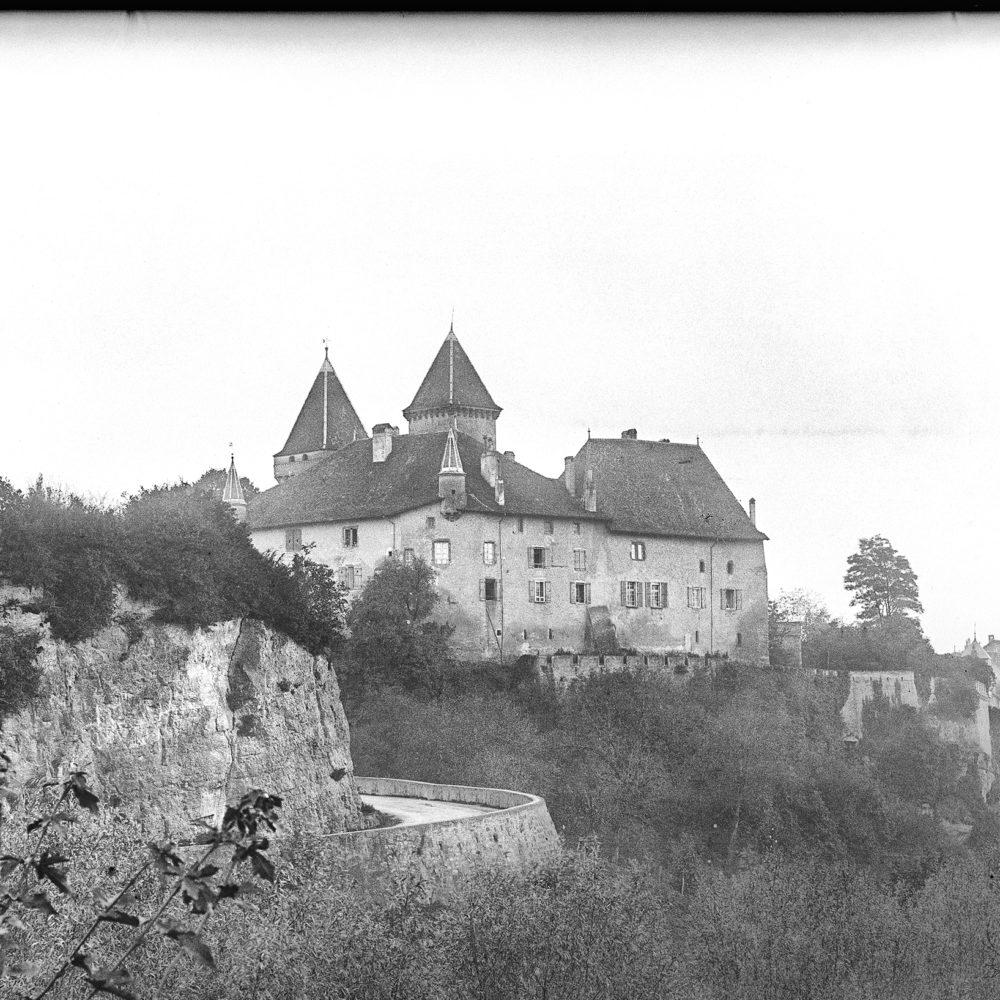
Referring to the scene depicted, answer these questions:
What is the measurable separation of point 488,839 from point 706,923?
4585 millimetres

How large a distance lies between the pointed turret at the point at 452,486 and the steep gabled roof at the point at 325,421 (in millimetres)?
9387

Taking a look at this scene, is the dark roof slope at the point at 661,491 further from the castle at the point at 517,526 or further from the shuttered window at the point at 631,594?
the shuttered window at the point at 631,594

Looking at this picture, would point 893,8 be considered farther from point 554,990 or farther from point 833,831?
point 833,831

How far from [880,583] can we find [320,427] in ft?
82.6

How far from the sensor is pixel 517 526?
50000 millimetres

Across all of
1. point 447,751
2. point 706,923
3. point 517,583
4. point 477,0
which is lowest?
point 706,923

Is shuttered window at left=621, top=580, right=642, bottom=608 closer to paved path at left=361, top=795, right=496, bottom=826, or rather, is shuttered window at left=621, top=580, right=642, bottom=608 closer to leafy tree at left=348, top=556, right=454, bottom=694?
leafy tree at left=348, top=556, right=454, bottom=694

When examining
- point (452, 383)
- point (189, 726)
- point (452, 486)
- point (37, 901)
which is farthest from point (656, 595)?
point (37, 901)

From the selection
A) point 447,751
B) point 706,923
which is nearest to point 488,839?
point 706,923

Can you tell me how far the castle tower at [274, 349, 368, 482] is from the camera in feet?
188

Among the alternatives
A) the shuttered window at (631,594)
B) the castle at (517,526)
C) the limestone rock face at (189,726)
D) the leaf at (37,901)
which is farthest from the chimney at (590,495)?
the leaf at (37,901)

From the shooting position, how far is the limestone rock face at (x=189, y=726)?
2375cm

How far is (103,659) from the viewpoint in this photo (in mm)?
24734

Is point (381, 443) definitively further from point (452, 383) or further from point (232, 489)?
point (232, 489)
